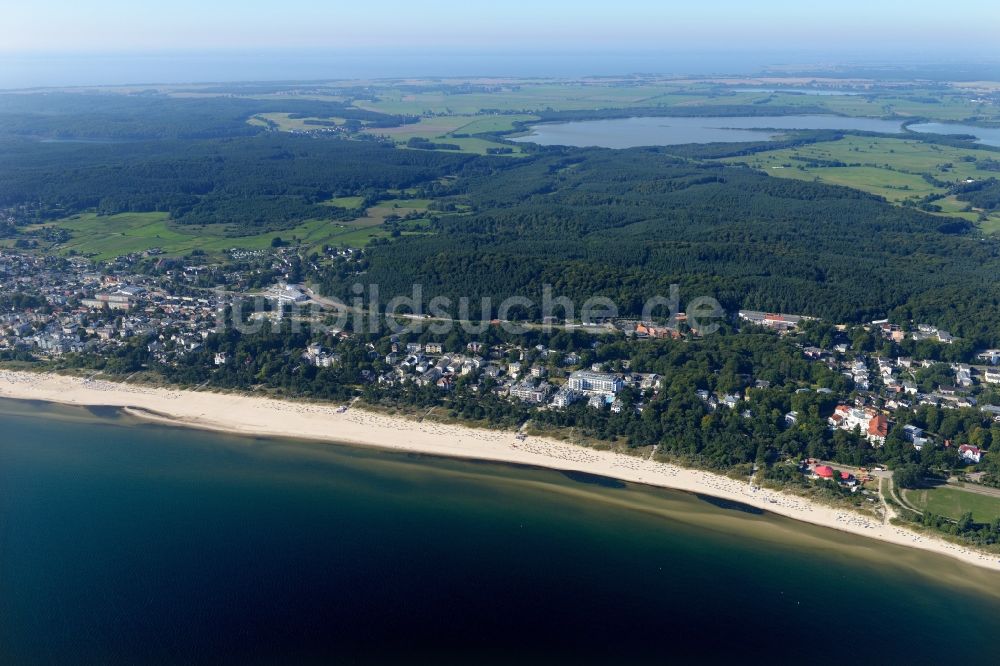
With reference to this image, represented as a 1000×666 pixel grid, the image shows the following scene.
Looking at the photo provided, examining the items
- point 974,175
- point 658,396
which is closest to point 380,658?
point 658,396

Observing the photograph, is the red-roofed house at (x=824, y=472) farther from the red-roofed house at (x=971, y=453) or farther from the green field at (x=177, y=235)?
the green field at (x=177, y=235)

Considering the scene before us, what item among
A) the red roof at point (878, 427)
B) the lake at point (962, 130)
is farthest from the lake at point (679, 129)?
the red roof at point (878, 427)

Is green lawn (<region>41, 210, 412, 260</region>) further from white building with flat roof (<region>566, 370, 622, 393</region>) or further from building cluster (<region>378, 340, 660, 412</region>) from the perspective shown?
white building with flat roof (<region>566, 370, 622, 393</region>)

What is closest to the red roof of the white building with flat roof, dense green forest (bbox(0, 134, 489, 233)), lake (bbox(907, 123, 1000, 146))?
the white building with flat roof

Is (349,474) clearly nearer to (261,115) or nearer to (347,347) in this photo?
(347,347)

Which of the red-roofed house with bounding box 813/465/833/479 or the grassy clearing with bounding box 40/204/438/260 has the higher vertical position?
the grassy clearing with bounding box 40/204/438/260
